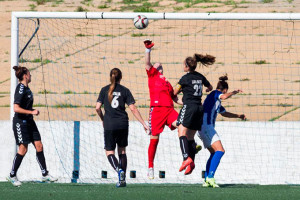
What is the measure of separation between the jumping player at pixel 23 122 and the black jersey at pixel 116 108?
3.82 feet

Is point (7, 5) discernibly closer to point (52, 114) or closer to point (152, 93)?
point (52, 114)

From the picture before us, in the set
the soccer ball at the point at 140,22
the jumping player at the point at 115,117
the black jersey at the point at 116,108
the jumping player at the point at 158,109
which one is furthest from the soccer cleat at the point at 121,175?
the soccer ball at the point at 140,22

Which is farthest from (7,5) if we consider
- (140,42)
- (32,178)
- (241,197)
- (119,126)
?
(241,197)

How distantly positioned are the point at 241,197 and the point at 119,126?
8.04ft

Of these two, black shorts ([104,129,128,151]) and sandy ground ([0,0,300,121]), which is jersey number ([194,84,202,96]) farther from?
sandy ground ([0,0,300,121])

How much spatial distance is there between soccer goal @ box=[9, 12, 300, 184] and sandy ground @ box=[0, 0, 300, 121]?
0.15 feet

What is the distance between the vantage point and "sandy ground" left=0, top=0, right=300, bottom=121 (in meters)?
20.6

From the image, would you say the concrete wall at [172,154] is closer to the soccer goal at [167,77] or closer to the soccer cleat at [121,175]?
the soccer goal at [167,77]

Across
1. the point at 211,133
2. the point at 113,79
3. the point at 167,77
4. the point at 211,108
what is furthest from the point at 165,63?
the point at 113,79

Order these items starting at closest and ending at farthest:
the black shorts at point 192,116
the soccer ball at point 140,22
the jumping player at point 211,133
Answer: the black shorts at point 192,116 < the jumping player at point 211,133 < the soccer ball at point 140,22

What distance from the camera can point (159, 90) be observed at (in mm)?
11477

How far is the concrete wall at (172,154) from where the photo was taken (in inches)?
492

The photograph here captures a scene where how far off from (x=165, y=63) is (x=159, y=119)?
1305 centimetres

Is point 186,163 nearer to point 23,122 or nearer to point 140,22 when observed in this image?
point 23,122
